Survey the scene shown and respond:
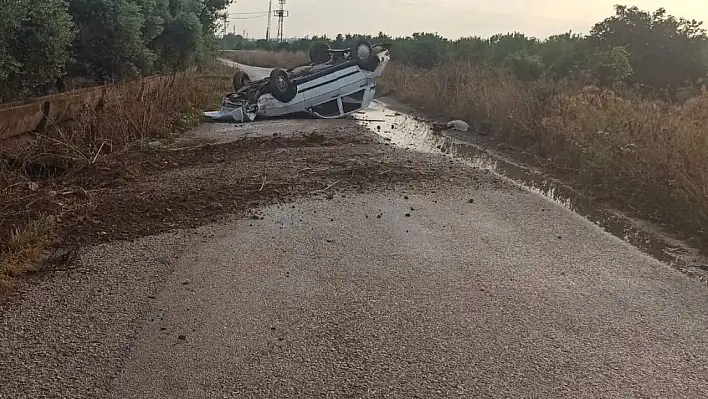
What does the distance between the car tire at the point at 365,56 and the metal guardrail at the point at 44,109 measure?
6.40 metres

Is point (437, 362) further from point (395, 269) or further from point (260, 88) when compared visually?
point (260, 88)

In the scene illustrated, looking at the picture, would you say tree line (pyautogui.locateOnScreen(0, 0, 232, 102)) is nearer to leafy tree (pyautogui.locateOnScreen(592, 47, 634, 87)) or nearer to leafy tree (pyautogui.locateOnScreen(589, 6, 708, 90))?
leafy tree (pyautogui.locateOnScreen(592, 47, 634, 87))

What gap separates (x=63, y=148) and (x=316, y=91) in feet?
27.0

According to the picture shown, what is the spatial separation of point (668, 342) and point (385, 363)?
194cm

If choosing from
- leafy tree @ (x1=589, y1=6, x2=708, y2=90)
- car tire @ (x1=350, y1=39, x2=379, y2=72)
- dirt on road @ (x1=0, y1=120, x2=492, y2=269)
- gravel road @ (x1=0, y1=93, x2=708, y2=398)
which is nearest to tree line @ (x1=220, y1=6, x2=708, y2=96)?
leafy tree @ (x1=589, y1=6, x2=708, y2=90)

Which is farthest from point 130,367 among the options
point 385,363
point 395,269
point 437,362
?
point 395,269

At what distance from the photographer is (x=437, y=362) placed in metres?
3.80

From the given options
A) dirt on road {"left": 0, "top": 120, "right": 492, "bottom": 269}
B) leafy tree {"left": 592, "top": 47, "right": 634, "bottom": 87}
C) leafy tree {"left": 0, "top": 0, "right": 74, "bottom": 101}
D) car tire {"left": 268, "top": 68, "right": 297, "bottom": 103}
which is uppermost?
leafy tree {"left": 592, "top": 47, "right": 634, "bottom": 87}

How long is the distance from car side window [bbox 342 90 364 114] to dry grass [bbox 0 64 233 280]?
3.90 meters

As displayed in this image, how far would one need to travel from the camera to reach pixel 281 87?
612 inches

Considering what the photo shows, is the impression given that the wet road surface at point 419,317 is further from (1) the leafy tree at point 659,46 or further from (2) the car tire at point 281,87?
(1) the leafy tree at point 659,46

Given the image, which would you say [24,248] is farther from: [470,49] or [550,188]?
[470,49]

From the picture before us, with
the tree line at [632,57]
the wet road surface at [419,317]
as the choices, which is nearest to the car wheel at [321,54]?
the tree line at [632,57]

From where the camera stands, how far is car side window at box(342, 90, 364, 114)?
17.0 m
